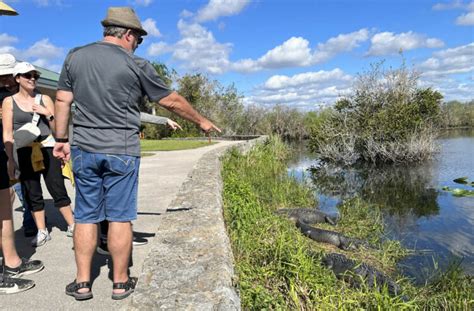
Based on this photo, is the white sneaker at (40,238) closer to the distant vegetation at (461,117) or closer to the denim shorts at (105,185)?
the denim shorts at (105,185)

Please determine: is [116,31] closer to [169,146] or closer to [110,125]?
[110,125]

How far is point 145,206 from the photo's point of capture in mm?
6633

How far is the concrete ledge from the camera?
2178mm

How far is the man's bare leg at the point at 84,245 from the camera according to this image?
297cm

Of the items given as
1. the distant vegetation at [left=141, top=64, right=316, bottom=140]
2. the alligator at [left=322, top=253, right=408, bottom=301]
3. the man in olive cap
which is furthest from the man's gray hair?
the distant vegetation at [left=141, top=64, right=316, bottom=140]

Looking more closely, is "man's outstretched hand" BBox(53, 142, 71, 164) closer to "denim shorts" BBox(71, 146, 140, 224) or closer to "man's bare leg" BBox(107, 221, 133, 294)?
"denim shorts" BBox(71, 146, 140, 224)

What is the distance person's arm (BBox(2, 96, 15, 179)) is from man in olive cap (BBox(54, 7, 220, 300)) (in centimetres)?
94

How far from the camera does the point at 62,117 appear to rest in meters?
3.10

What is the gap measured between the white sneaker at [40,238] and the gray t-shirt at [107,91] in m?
2.13

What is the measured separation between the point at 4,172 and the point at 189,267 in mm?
2001

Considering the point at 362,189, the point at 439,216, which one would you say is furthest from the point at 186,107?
the point at 362,189

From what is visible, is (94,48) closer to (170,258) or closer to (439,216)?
(170,258)

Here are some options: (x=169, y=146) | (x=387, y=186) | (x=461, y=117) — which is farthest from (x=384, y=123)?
(x=461, y=117)

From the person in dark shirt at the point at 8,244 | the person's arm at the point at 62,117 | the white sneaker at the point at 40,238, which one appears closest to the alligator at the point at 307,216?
the white sneaker at the point at 40,238
